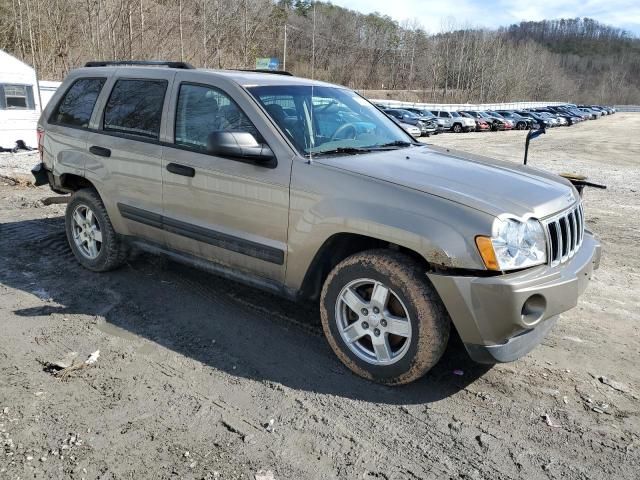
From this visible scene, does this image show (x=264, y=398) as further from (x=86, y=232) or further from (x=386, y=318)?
(x=86, y=232)

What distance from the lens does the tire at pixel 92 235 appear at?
4.89 m

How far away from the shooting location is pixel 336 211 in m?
3.27

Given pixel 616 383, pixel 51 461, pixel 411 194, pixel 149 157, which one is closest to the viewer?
pixel 51 461

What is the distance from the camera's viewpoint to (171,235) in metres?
4.30

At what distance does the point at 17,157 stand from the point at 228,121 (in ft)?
36.2

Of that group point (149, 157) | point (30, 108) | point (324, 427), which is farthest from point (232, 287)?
point (30, 108)

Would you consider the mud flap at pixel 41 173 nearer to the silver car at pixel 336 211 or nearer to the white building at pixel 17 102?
the silver car at pixel 336 211

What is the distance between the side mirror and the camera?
3418mm

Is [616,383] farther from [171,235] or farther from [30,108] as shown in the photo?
[30,108]

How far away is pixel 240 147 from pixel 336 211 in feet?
2.50

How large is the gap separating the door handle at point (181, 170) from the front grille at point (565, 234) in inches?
97.0

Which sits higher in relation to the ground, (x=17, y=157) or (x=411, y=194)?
(x=411, y=194)

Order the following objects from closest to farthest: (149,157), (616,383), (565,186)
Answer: (616,383) < (565,186) < (149,157)

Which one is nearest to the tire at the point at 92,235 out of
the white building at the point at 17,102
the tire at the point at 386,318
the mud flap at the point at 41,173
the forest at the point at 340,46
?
the mud flap at the point at 41,173
